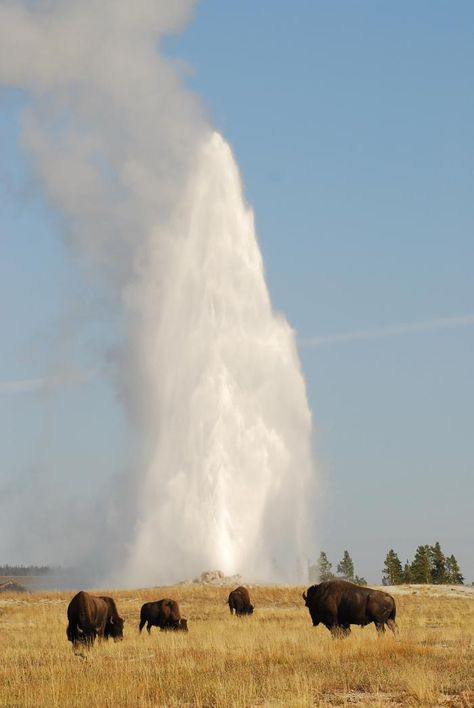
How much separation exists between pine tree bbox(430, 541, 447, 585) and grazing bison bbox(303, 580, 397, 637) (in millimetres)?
79048

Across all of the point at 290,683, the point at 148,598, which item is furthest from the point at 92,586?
the point at 290,683

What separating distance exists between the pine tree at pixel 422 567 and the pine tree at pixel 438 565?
665 mm

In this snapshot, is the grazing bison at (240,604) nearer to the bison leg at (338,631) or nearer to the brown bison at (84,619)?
the brown bison at (84,619)

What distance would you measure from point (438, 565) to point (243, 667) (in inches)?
3449

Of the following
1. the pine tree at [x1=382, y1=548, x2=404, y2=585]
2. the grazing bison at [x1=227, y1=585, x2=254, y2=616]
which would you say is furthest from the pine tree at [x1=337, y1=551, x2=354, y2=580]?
A: the grazing bison at [x1=227, y1=585, x2=254, y2=616]

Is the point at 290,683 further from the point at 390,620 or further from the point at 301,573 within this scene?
the point at 301,573

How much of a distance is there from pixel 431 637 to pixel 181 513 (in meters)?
53.0

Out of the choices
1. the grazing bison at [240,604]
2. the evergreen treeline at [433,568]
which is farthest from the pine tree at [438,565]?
the grazing bison at [240,604]

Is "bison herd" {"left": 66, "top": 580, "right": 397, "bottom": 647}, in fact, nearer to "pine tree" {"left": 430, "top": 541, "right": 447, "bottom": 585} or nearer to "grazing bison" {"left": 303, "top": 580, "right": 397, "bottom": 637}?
"grazing bison" {"left": 303, "top": 580, "right": 397, "bottom": 637}

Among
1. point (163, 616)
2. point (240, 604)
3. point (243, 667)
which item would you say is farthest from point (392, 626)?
point (240, 604)

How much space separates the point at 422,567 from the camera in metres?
102

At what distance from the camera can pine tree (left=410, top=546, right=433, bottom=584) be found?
Answer: 3957 inches

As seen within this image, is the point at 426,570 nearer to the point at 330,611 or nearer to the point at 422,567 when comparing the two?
the point at 422,567

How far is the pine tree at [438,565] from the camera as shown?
102 metres
